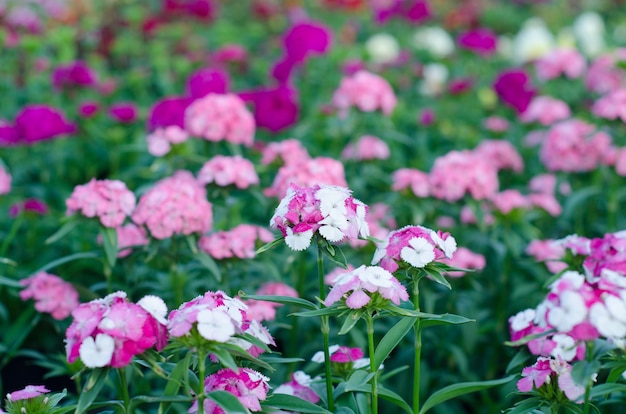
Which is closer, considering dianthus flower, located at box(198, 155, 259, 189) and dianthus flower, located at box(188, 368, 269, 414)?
dianthus flower, located at box(188, 368, 269, 414)

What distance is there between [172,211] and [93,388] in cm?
106

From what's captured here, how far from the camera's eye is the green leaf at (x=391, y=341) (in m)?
2.04

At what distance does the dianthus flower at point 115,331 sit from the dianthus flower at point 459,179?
187cm

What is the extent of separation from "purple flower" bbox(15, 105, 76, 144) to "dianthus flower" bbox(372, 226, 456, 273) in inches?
101

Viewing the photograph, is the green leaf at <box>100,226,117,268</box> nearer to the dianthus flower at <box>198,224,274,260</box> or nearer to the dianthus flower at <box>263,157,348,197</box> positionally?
the dianthus flower at <box>198,224,274,260</box>

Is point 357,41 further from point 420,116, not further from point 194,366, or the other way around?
point 194,366

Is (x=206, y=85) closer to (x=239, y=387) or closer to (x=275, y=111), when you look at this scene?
(x=275, y=111)

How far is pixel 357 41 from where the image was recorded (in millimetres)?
8375

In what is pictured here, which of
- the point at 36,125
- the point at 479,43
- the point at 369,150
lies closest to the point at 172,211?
the point at 369,150

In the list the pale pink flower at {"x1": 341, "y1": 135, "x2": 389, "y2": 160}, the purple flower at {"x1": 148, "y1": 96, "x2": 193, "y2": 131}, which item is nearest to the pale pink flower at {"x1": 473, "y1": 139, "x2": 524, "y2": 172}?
the pale pink flower at {"x1": 341, "y1": 135, "x2": 389, "y2": 160}

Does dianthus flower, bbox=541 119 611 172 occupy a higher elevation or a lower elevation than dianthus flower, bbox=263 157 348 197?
lower

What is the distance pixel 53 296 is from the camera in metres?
3.07

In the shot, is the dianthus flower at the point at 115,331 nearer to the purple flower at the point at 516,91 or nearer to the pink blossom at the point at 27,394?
the pink blossom at the point at 27,394

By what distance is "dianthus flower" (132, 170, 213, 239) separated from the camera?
9.21 feet
